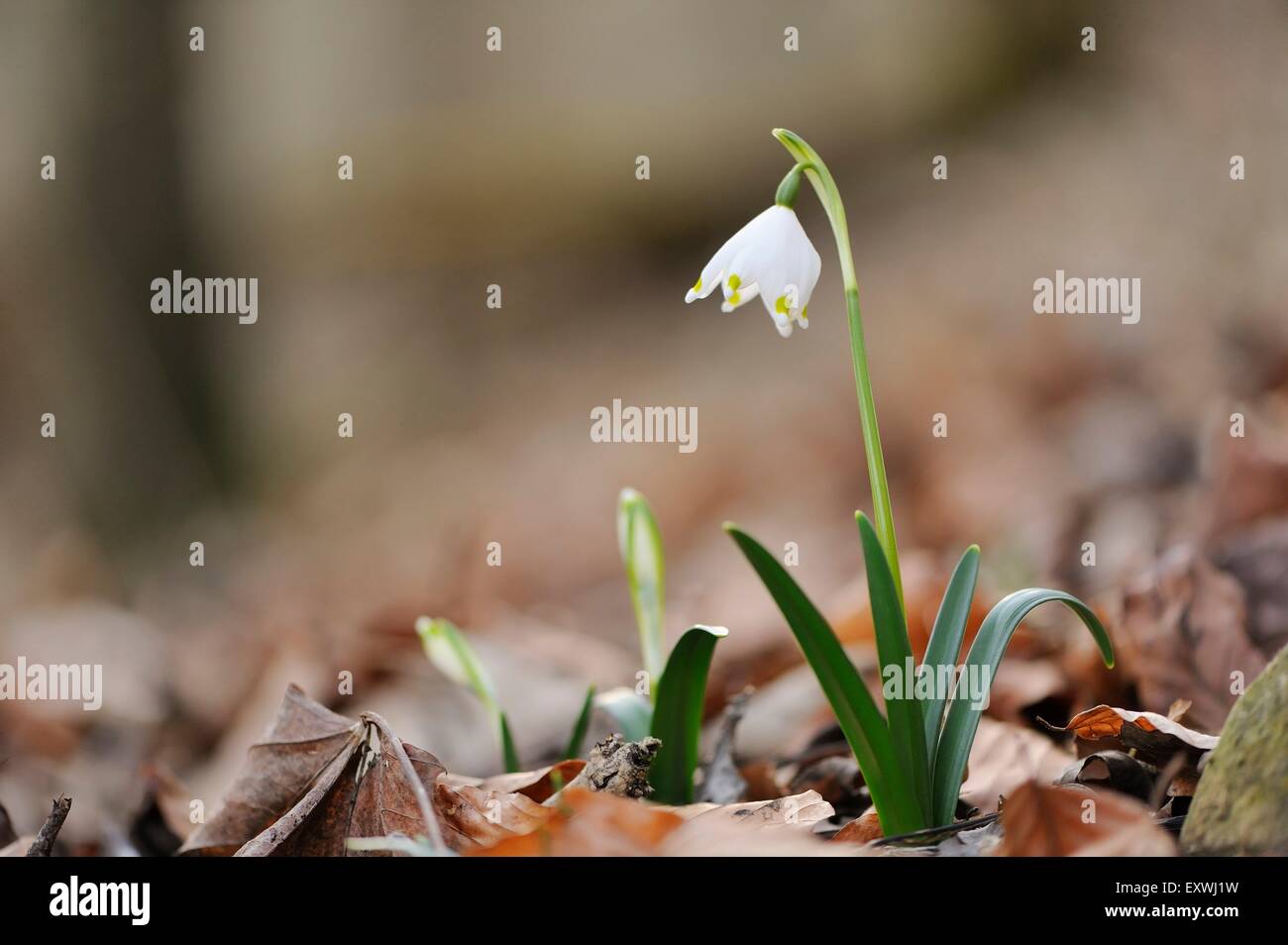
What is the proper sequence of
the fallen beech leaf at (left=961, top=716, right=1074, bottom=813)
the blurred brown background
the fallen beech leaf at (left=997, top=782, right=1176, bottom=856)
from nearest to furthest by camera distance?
the fallen beech leaf at (left=997, top=782, right=1176, bottom=856)
the fallen beech leaf at (left=961, top=716, right=1074, bottom=813)
the blurred brown background

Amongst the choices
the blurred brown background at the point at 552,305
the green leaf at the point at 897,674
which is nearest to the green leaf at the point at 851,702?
the green leaf at the point at 897,674

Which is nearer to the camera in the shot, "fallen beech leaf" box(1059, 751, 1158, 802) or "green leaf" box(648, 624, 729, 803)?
"fallen beech leaf" box(1059, 751, 1158, 802)

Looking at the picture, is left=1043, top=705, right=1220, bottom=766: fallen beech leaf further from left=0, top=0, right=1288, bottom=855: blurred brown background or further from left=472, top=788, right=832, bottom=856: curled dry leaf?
left=0, top=0, right=1288, bottom=855: blurred brown background

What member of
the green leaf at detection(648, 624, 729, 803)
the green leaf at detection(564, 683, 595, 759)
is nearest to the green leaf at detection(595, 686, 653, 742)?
the green leaf at detection(564, 683, 595, 759)

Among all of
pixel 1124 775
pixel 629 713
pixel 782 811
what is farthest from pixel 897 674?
pixel 629 713

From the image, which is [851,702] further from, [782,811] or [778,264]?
[778,264]

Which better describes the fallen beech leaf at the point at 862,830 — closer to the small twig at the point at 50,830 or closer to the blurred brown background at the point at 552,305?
the small twig at the point at 50,830
